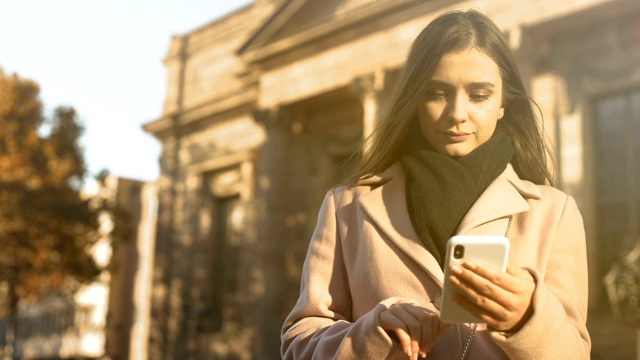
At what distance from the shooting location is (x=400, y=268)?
201 centimetres

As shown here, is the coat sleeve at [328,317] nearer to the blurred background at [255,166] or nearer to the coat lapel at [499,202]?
the coat lapel at [499,202]

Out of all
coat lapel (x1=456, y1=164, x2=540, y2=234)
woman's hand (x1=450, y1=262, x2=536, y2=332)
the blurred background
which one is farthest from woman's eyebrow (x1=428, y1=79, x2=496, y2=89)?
the blurred background

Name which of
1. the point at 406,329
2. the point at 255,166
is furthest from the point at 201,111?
the point at 406,329

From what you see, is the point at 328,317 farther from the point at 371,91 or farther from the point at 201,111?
the point at 201,111

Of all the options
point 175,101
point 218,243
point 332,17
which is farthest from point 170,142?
point 332,17

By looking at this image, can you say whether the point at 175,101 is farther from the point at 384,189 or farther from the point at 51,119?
the point at 384,189

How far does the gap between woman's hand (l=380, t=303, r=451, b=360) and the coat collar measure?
0.59ft

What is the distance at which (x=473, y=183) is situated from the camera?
2021mm

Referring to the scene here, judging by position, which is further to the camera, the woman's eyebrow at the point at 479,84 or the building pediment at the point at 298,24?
the building pediment at the point at 298,24

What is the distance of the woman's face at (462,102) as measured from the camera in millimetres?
2020

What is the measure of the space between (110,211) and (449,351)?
83.4ft

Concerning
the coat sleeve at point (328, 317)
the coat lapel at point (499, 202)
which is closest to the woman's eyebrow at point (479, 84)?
the coat lapel at point (499, 202)

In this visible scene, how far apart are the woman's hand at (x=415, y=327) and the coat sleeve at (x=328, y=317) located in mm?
47

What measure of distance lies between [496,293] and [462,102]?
562 mm
